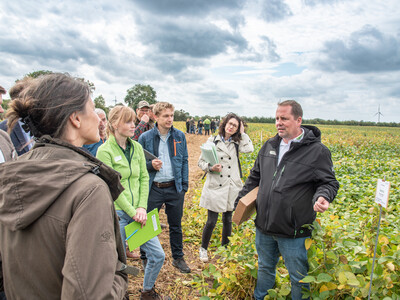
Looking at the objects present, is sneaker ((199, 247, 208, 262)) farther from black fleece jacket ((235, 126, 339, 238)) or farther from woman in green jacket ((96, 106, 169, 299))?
black fleece jacket ((235, 126, 339, 238))

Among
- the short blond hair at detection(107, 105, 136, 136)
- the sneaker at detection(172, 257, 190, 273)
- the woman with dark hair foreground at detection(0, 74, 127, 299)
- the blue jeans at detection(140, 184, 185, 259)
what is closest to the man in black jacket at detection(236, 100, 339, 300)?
the blue jeans at detection(140, 184, 185, 259)

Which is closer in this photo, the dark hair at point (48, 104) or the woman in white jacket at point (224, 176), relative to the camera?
the dark hair at point (48, 104)

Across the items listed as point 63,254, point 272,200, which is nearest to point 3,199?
point 63,254

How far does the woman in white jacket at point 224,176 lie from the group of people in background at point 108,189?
0.6 inches

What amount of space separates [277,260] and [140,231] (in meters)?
1.44

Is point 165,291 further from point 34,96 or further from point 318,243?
point 34,96

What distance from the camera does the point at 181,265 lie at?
3.62 m

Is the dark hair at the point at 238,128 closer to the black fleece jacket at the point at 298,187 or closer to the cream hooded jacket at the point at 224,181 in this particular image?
the cream hooded jacket at the point at 224,181

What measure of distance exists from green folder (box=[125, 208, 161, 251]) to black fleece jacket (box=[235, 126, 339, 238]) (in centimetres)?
112

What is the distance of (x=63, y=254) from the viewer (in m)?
1.01

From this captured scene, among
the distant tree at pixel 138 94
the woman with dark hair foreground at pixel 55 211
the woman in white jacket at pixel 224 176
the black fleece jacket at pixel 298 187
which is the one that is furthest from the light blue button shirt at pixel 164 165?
the distant tree at pixel 138 94

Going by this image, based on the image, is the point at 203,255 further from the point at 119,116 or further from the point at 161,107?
the point at 119,116

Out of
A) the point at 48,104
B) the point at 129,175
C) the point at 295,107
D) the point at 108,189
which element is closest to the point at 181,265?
the point at 129,175

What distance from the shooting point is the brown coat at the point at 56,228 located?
93 centimetres
